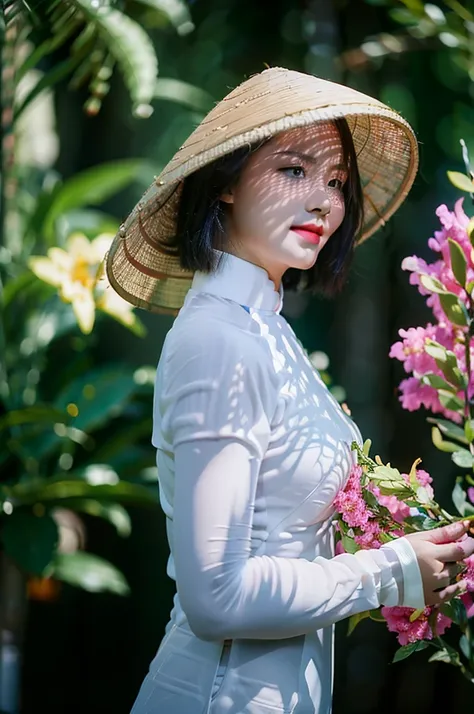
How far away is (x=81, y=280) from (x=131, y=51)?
458 millimetres

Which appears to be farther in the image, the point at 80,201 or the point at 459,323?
the point at 80,201

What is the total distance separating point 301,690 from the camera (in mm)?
945

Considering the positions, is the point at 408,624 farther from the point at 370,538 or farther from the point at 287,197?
the point at 287,197

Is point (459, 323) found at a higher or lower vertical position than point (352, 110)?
lower

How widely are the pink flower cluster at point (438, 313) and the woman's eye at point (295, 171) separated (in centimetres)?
17

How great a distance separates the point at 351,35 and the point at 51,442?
4.00 ft

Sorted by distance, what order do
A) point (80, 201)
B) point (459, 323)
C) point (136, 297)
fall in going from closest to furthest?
point (459, 323)
point (136, 297)
point (80, 201)

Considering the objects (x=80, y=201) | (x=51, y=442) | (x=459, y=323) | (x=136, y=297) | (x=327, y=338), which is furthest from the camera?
(x=327, y=338)

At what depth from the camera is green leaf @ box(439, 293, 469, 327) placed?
99 cm

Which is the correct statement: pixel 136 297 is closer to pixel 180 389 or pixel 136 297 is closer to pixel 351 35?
pixel 180 389

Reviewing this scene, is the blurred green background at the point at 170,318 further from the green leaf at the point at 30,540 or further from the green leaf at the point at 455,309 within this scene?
the green leaf at the point at 455,309

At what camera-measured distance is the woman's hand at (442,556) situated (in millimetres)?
906

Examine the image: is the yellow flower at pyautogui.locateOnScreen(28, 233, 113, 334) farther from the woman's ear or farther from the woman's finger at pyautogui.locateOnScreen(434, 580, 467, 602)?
the woman's finger at pyautogui.locateOnScreen(434, 580, 467, 602)

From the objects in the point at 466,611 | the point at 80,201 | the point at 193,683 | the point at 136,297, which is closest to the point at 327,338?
the point at 80,201
